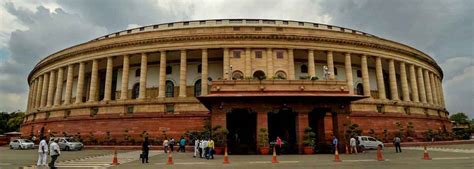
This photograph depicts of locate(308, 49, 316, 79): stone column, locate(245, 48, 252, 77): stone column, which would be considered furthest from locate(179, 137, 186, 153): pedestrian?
locate(308, 49, 316, 79): stone column

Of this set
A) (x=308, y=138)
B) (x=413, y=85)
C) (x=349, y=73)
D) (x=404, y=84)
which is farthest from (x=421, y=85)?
(x=308, y=138)

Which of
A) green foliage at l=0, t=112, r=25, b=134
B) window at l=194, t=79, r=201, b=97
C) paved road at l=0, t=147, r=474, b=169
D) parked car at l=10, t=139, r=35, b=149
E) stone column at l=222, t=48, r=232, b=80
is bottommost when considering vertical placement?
paved road at l=0, t=147, r=474, b=169

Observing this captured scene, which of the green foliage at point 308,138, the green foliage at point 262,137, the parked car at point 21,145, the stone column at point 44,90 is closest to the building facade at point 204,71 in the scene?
the stone column at point 44,90

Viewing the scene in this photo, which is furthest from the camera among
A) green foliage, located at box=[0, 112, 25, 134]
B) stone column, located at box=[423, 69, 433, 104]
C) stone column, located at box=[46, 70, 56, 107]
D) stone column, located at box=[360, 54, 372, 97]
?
green foliage, located at box=[0, 112, 25, 134]

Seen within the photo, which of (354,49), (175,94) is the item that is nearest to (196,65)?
(175,94)

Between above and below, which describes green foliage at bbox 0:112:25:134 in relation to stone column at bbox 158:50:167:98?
below

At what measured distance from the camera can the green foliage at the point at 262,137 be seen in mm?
24328

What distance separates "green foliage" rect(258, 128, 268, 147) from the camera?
2433 centimetres

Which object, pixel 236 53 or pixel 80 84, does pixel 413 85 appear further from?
pixel 80 84

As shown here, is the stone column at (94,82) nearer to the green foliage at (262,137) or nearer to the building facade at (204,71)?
the building facade at (204,71)

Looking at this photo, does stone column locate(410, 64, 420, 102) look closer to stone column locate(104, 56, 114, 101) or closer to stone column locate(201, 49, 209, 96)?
stone column locate(201, 49, 209, 96)

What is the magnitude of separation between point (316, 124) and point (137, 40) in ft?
87.9

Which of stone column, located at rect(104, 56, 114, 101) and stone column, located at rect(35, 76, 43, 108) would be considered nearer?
stone column, located at rect(104, 56, 114, 101)

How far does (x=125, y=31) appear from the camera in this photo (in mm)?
49906
